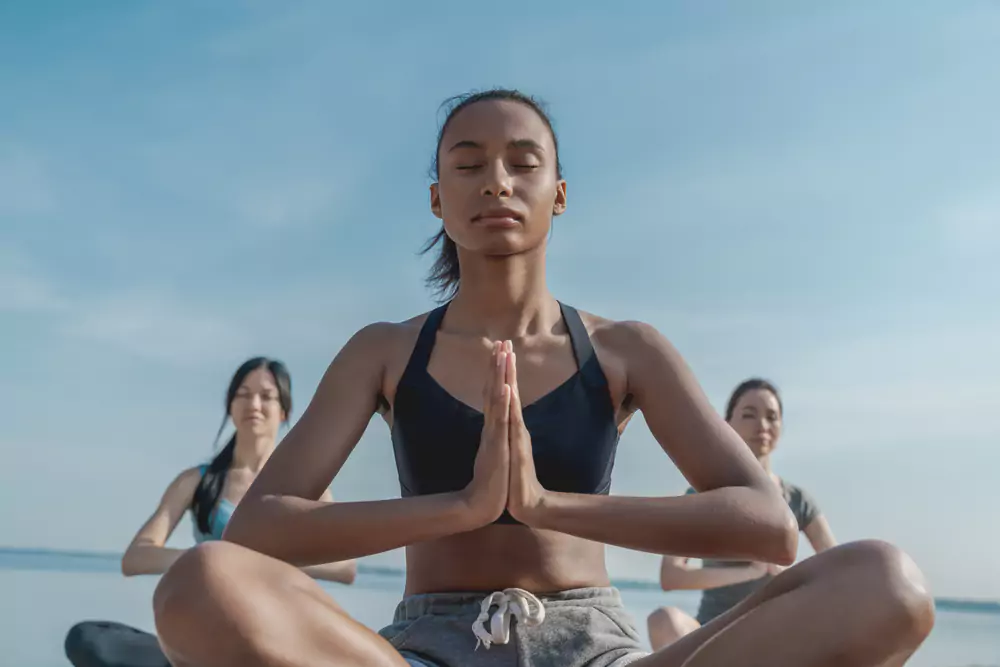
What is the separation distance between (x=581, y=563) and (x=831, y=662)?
2.13 feet

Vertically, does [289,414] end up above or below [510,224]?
above

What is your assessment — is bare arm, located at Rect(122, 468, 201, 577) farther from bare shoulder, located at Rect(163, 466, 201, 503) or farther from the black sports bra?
the black sports bra

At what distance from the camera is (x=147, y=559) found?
502cm

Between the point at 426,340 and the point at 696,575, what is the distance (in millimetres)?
3282

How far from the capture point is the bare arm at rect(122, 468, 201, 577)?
5012 mm

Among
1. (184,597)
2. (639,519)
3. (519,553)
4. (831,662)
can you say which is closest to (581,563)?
(519,553)

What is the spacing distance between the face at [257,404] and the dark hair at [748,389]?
2.38 metres

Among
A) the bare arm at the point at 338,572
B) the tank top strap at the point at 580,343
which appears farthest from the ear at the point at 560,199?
the bare arm at the point at 338,572

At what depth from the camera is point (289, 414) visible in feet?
18.2

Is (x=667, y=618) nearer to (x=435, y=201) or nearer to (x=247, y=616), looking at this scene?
(x=435, y=201)

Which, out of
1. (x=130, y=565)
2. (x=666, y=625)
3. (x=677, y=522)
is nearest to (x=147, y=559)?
(x=130, y=565)

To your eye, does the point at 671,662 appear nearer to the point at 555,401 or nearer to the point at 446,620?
the point at 446,620

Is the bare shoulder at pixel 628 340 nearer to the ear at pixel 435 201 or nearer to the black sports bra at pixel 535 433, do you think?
the black sports bra at pixel 535 433

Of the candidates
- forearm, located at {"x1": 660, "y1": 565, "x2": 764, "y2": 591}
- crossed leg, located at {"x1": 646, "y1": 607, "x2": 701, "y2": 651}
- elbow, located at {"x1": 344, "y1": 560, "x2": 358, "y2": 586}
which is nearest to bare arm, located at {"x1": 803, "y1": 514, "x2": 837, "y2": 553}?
forearm, located at {"x1": 660, "y1": 565, "x2": 764, "y2": 591}
